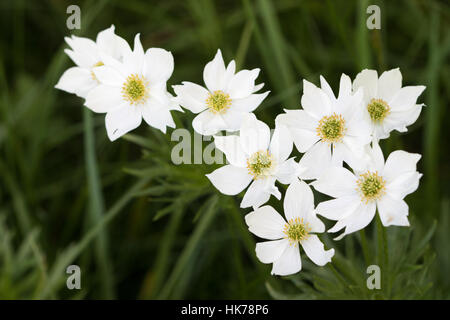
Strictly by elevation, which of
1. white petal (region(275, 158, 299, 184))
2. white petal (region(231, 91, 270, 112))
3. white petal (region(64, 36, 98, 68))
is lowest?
white petal (region(275, 158, 299, 184))

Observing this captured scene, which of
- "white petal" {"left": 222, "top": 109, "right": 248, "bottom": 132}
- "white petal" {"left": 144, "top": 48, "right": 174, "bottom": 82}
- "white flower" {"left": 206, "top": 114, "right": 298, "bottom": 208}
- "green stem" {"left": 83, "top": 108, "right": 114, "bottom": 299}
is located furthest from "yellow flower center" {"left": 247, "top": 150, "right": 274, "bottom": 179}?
"green stem" {"left": 83, "top": 108, "right": 114, "bottom": 299}

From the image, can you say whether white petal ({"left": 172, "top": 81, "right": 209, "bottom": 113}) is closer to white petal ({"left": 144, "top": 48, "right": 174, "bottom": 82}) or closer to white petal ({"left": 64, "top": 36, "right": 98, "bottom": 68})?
white petal ({"left": 144, "top": 48, "right": 174, "bottom": 82})

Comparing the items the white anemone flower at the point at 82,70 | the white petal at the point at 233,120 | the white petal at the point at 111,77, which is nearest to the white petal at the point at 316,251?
the white petal at the point at 233,120

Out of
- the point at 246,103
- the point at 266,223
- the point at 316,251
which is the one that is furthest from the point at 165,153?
the point at 316,251

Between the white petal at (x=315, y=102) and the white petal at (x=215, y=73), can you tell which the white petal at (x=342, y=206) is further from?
the white petal at (x=215, y=73)

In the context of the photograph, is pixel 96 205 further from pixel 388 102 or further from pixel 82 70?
pixel 388 102
